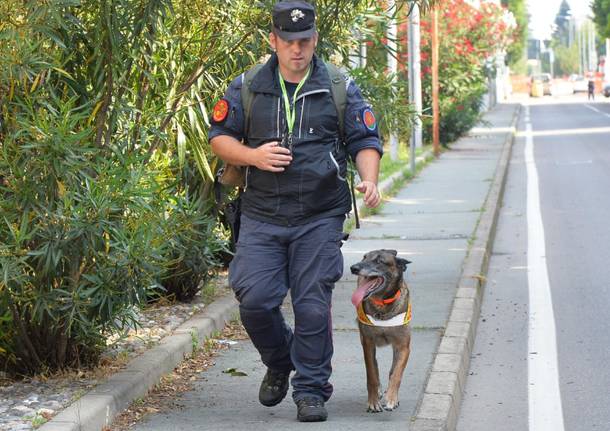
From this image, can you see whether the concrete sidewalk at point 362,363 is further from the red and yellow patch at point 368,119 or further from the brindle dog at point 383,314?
the red and yellow patch at point 368,119

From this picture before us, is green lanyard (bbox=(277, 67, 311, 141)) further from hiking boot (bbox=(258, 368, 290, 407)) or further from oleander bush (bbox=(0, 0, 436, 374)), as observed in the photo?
hiking boot (bbox=(258, 368, 290, 407))

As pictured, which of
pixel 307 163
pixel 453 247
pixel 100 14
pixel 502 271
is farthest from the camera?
pixel 453 247

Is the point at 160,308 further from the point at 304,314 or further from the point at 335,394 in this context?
the point at 304,314

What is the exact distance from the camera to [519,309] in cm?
1013

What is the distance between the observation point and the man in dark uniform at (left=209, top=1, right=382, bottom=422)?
19.4 feet

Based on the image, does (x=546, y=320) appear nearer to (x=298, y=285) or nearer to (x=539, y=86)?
(x=298, y=285)

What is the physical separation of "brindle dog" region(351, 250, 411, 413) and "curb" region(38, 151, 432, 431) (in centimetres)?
122

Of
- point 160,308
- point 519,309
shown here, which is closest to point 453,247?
point 519,309

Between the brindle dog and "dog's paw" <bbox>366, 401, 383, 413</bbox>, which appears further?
"dog's paw" <bbox>366, 401, 383, 413</bbox>

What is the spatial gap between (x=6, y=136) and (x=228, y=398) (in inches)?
72.2

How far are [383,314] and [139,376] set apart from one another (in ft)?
4.46

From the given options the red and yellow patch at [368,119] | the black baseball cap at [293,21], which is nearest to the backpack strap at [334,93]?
the red and yellow patch at [368,119]

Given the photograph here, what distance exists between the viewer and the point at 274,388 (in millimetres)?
6242

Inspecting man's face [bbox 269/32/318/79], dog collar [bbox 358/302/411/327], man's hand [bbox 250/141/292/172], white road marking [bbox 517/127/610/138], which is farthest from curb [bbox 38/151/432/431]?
white road marking [bbox 517/127/610/138]
